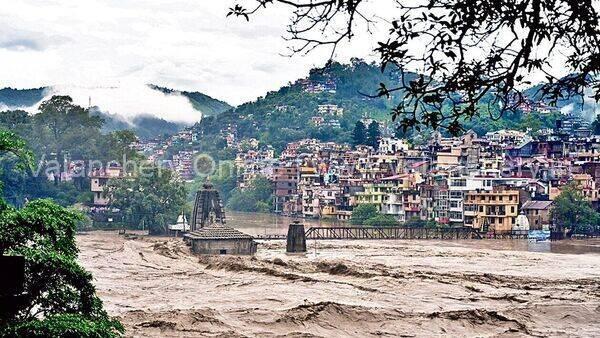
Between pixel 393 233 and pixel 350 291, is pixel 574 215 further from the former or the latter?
pixel 350 291

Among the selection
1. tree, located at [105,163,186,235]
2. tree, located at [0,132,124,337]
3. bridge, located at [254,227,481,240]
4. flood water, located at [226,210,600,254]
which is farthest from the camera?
tree, located at [105,163,186,235]

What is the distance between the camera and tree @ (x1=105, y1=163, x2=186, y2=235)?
184 feet

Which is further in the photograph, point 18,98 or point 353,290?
point 18,98

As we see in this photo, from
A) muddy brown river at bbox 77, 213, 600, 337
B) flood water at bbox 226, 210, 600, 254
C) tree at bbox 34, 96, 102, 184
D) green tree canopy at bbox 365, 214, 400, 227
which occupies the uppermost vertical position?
tree at bbox 34, 96, 102, 184

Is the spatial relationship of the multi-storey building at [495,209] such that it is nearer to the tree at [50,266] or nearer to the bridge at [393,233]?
the bridge at [393,233]

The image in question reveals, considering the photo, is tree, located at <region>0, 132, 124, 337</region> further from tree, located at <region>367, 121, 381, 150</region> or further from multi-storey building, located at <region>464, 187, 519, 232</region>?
tree, located at <region>367, 121, 381, 150</region>

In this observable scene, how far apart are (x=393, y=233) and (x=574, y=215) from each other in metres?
9.63

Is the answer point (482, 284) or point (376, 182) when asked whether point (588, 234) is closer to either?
point (376, 182)

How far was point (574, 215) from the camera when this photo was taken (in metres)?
54.8

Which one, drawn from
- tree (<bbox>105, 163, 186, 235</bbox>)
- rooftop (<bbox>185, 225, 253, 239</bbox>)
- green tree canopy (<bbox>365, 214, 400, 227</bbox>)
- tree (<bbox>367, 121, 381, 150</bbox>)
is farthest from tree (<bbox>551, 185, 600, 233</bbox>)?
tree (<bbox>367, 121, 381, 150</bbox>)

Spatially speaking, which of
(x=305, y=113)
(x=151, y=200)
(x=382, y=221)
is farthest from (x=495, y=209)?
(x=305, y=113)

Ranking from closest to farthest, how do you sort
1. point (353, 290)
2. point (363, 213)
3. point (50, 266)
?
point (50, 266), point (353, 290), point (363, 213)

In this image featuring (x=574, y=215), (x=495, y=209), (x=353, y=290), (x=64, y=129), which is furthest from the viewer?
(x=64, y=129)

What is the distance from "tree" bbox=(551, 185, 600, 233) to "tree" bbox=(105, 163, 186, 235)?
20.3 meters
